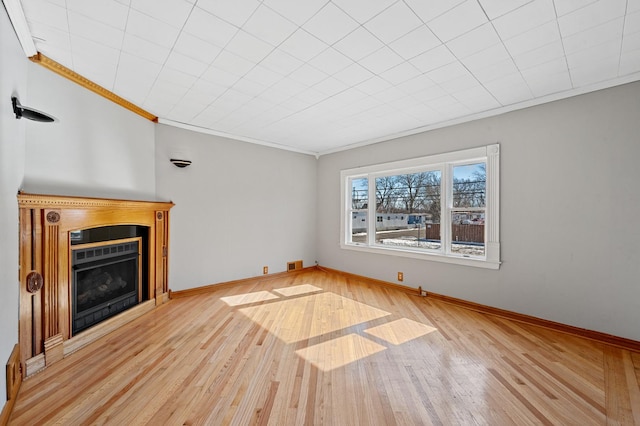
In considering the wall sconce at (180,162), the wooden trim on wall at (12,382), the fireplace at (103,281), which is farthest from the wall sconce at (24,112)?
the wall sconce at (180,162)

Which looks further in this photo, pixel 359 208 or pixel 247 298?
pixel 359 208

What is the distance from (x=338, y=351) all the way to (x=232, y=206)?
9.77 ft

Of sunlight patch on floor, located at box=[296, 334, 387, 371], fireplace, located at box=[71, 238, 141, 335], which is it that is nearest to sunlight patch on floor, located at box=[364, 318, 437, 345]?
sunlight patch on floor, located at box=[296, 334, 387, 371]

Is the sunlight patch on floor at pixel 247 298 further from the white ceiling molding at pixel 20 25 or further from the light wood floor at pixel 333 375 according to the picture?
the white ceiling molding at pixel 20 25

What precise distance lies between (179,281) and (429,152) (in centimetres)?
421

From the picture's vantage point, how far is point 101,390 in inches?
73.2

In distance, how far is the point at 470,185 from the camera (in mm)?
3672

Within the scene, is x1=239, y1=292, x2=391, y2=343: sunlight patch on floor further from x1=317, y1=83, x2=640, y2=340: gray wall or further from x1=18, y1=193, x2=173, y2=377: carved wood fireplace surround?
x1=18, y1=193, x2=173, y2=377: carved wood fireplace surround

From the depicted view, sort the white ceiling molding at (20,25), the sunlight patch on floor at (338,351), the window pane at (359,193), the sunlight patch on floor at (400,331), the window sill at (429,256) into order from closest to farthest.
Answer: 1. the white ceiling molding at (20,25)
2. the sunlight patch on floor at (338,351)
3. the sunlight patch on floor at (400,331)
4. the window sill at (429,256)
5. the window pane at (359,193)

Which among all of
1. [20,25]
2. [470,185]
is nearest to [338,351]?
[470,185]

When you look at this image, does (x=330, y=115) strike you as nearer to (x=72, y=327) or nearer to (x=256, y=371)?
(x=256, y=371)

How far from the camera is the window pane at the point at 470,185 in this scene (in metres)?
3.55

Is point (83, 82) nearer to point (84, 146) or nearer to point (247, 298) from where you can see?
point (84, 146)

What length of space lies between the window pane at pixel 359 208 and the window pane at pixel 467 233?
161cm
